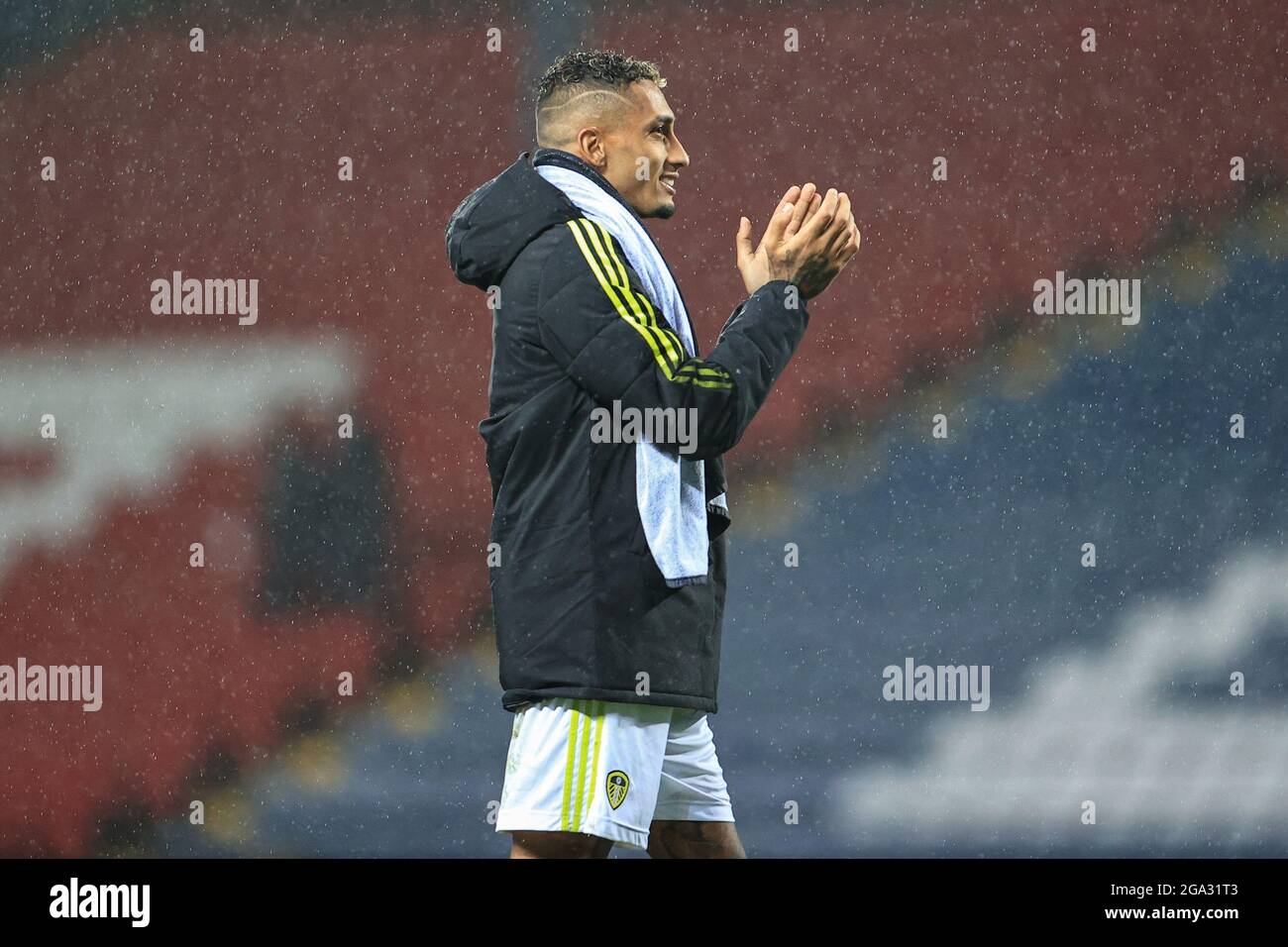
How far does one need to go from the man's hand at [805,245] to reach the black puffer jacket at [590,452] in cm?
4

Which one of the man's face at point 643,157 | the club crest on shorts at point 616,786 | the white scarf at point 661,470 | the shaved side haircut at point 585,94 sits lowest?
the club crest on shorts at point 616,786

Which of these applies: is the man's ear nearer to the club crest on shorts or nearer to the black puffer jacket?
the black puffer jacket

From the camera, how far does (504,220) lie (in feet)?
7.57

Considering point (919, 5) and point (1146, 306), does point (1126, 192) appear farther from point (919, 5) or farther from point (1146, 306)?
point (919, 5)

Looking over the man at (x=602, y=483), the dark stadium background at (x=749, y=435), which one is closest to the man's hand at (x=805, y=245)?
the man at (x=602, y=483)

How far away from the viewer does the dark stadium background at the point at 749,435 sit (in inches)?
179

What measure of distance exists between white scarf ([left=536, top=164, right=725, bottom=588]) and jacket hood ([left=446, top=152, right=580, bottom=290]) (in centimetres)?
4

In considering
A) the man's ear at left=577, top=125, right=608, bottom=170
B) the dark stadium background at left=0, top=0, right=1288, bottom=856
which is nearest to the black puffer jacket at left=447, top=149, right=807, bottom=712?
the man's ear at left=577, top=125, right=608, bottom=170

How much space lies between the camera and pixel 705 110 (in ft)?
15.6

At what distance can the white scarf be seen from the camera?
86.7 inches

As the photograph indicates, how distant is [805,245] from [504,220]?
1.36 feet

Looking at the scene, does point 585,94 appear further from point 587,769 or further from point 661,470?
point 587,769

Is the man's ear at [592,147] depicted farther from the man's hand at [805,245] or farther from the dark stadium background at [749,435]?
the dark stadium background at [749,435]

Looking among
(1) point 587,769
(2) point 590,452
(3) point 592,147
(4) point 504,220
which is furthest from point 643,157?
(1) point 587,769
